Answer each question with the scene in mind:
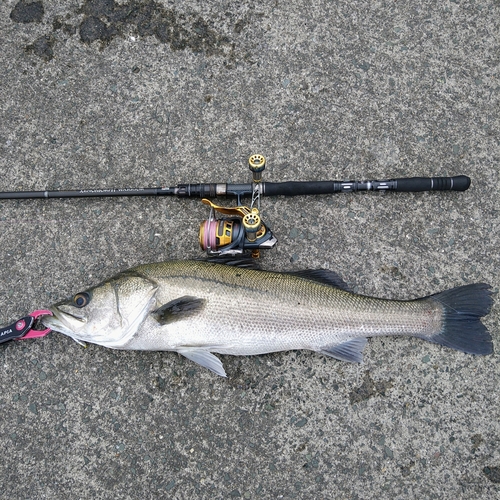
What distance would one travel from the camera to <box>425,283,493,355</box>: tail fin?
2.63 m

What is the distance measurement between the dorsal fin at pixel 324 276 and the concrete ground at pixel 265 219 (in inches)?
9.2

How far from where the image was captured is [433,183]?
2.88 metres

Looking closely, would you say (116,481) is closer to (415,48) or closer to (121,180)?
(121,180)

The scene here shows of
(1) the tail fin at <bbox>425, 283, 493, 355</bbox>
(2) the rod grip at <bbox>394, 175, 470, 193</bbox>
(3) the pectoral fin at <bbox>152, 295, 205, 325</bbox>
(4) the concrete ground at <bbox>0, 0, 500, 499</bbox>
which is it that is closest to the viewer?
(3) the pectoral fin at <bbox>152, 295, 205, 325</bbox>

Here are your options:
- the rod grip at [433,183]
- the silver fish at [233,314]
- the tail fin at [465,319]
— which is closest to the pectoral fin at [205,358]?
the silver fish at [233,314]

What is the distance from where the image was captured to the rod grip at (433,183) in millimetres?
2879

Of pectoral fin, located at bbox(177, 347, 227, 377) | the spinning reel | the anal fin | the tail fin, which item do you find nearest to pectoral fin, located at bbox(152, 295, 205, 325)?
pectoral fin, located at bbox(177, 347, 227, 377)

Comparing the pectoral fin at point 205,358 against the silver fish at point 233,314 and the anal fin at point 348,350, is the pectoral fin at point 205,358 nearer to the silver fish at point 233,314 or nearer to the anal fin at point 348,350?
the silver fish at point 233,314

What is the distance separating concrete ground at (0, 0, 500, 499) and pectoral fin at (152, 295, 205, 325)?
0.50m

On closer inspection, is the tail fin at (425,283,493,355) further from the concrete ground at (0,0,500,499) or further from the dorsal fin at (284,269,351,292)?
the dorsal fin at (284,269,351,292)

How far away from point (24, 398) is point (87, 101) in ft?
6.90

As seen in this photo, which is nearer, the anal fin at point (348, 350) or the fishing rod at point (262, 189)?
the anal fin at point (348, 350)

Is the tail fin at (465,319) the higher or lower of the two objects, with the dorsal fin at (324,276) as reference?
lower

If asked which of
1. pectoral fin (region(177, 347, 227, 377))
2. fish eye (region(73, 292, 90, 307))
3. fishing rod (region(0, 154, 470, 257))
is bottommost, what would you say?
pectoral fin (region(177, 347, 227, 377))
